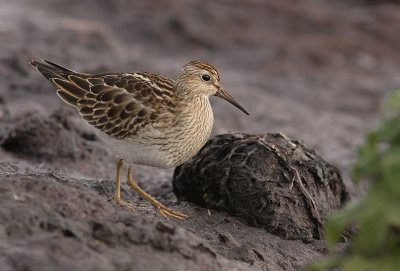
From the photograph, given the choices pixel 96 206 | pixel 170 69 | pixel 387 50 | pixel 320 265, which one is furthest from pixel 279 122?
pixel 320 265

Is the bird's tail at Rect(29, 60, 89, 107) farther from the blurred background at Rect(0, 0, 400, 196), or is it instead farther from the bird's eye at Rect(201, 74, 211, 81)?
the blurred background at Rect(0, 0, 400, 196)

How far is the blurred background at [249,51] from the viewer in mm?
13922

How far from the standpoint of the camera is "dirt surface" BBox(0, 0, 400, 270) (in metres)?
5.32

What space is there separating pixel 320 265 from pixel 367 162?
0.63 m

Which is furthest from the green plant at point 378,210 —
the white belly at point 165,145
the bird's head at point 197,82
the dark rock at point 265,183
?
the bird's head at point 197,82

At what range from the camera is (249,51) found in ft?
60.1

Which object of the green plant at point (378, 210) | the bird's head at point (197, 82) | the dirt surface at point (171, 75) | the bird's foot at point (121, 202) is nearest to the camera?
the green plant at point (378, 210)

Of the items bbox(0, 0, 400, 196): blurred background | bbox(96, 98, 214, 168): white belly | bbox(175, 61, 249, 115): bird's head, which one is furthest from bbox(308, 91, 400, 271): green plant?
bbox(0, 0, 400, 196): blurred background

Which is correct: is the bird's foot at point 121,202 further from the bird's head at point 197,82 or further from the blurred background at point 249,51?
the blurred background at point 249,51

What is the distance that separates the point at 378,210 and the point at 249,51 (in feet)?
47.0

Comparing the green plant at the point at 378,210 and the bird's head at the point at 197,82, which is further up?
the bird's head at the point at 197,82

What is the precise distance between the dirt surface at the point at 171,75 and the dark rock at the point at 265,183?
0.46 ft

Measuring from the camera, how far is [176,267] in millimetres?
5176

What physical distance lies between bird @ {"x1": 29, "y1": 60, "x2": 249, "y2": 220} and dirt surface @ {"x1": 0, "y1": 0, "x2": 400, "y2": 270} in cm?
48
